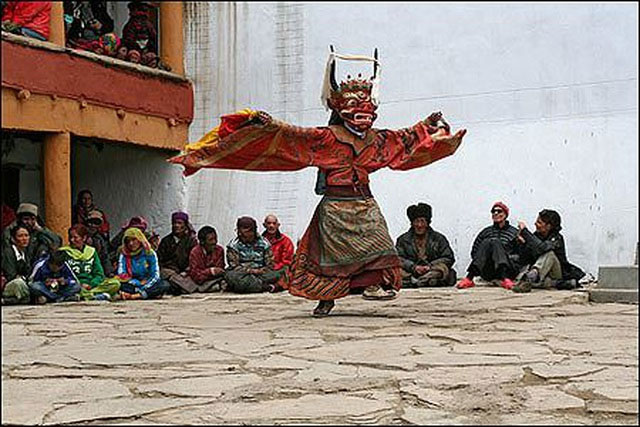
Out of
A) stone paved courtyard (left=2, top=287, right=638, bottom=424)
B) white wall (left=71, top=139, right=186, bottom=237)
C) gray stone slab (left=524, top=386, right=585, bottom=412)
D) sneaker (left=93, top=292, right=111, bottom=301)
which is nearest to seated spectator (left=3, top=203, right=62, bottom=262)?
sneaker (left=93, top=292, right=111, bottom=301)

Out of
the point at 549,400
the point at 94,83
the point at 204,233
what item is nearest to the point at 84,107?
the point at 94,83

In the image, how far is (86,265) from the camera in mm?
8125

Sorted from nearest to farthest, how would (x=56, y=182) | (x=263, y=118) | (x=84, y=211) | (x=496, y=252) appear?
(x=263, y=118)
(x=496, y=252)
(x=56, y=182)
(x=84, y=211)

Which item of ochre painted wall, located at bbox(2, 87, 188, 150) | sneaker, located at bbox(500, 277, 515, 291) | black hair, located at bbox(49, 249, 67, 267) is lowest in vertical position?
sneaker, located at bbox(500, 277, 515, 291)

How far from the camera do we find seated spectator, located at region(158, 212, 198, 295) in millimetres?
9117

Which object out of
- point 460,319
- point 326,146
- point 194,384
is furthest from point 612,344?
point 326,146

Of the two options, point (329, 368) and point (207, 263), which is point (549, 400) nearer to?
point (329, 368)

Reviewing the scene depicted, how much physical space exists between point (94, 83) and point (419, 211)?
10.7 ft

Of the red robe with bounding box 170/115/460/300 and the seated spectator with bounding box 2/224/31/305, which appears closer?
the red robe with bounding box 170/115/460/300

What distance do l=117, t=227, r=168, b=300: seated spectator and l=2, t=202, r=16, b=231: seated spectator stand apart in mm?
1449

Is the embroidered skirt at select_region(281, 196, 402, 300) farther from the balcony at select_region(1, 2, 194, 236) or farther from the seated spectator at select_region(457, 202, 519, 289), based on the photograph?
the balcony at select_region(1, 2, 194, 236)

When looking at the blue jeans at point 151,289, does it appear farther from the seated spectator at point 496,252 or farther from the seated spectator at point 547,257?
the seated spectator at point 547,257

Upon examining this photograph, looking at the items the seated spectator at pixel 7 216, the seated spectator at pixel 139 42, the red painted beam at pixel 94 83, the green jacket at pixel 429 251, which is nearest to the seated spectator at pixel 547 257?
the green jacket at pixel 429 251

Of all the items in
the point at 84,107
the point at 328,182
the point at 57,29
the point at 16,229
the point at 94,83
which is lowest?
the point at 16,229
